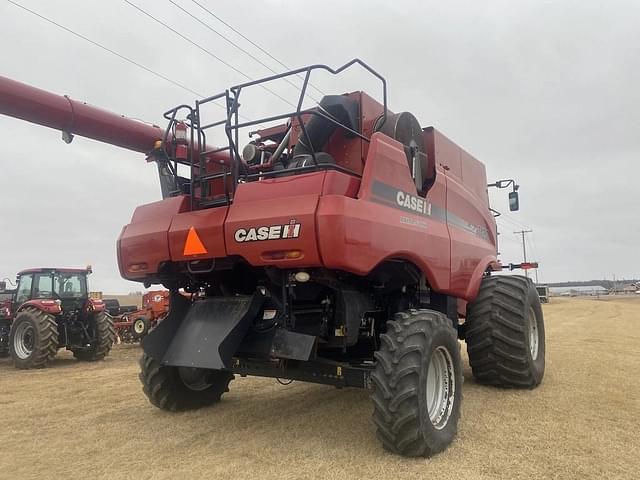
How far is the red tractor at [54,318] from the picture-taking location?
1079cm

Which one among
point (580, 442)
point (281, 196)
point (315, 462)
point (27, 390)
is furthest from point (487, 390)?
point (27, 390)

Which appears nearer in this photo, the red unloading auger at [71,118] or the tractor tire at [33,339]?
the red unloading auger at [71,118]

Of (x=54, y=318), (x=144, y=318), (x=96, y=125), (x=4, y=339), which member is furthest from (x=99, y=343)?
(x=96, y=125)

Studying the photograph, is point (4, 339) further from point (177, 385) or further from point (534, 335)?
point (534, 335)

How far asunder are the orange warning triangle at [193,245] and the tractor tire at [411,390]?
173 centimetres

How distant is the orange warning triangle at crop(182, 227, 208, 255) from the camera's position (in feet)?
14.9

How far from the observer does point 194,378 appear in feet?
18.2

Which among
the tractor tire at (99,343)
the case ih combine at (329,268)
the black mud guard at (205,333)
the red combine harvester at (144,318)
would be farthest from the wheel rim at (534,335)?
the red combine harvester at (144,318)

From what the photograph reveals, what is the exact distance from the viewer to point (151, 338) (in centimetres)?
474

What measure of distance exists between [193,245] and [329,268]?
51.1 inches

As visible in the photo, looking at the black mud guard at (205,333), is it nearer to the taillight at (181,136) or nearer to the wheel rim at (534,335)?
the taillight at (181,136)

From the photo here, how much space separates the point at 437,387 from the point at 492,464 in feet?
2.67

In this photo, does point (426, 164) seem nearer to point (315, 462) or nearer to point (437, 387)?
point (437, 387)

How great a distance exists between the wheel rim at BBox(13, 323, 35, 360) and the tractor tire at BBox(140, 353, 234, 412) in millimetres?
6773
